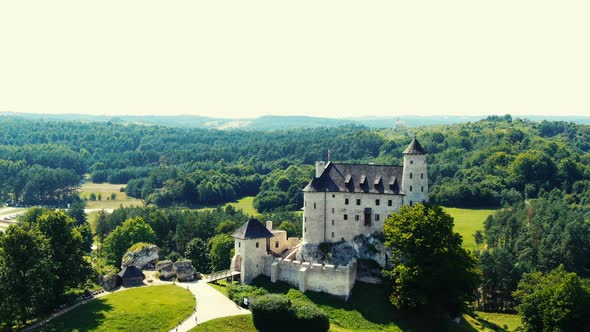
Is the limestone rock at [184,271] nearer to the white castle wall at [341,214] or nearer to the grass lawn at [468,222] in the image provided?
the white castle wall at [341,214]

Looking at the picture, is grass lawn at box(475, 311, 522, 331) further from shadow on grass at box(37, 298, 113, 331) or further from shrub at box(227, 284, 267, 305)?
shadow on grass at box(37, 298, 113, 331)

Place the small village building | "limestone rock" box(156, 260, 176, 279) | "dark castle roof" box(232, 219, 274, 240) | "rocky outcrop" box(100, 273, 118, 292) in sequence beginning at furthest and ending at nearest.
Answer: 1. "limestone rock" box(156, 260, 176, 279)
2. the small village building
3. "dark castle roof" box(232, 219, 274, 240)
4. "rocky outcrop" box(100, 273, 118, 292)

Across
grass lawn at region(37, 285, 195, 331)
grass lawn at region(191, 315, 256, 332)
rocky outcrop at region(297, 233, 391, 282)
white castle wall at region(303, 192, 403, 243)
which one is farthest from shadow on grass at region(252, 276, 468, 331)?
grass lawn at region(37, 285, 195, 331)

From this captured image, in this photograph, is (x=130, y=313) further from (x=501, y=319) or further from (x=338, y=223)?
(x=501, y=319)

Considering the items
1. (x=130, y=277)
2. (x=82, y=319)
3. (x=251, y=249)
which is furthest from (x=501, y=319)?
(x=82, y=319)

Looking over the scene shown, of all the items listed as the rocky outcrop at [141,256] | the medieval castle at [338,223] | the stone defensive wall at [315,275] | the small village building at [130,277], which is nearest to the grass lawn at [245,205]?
the rocky outcrop at [141,256]

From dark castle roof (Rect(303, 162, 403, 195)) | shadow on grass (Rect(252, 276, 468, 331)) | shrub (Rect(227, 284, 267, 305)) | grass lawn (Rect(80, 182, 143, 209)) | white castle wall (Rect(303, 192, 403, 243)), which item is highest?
dark castle roof (Rect(303, 162, 403, 195))
